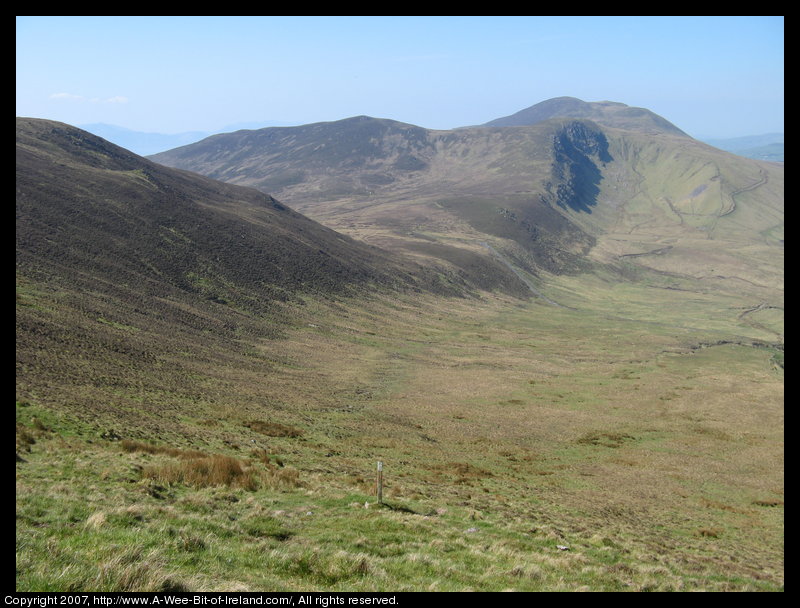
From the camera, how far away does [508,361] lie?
88.6 meters

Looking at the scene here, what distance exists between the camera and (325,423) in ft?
144

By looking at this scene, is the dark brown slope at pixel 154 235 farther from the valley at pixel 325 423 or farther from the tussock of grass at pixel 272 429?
the tussock of grass at pixel 272 429

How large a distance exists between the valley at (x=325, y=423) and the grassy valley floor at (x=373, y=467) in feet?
0.54

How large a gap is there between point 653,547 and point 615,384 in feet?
197

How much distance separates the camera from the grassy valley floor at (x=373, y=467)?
12164 mm

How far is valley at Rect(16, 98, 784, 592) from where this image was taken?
1352 cm

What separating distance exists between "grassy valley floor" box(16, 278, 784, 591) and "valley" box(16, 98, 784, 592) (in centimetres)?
16

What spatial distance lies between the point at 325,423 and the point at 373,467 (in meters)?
13.9

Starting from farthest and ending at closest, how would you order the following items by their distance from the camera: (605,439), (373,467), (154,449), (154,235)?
(154,235) < (605,439) < (373,467) < (154,449)

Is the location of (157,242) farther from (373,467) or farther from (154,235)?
(373,467)

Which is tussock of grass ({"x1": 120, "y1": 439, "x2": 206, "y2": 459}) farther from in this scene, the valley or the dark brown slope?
the dark brown slope

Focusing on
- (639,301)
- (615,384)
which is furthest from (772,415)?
(639,301)

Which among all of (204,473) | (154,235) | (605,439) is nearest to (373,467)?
(204,473)
